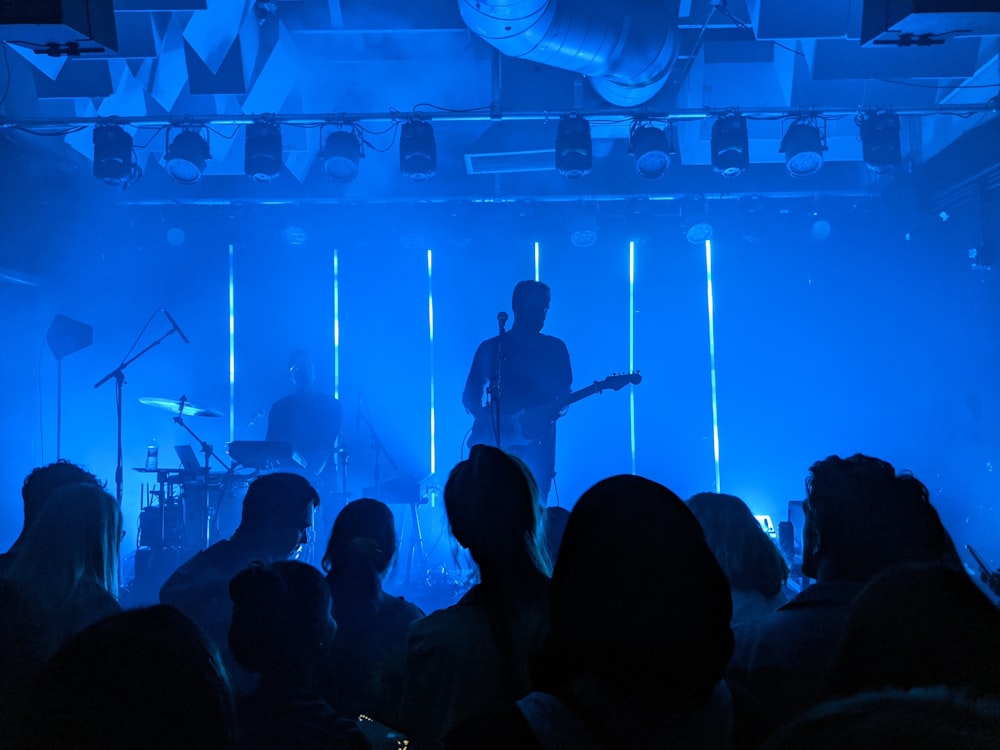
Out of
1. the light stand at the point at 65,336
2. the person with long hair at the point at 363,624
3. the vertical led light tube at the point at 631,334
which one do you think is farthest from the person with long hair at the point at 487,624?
the vertical led light tube at the point at 631,334

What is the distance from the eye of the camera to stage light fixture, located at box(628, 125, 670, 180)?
7168mm

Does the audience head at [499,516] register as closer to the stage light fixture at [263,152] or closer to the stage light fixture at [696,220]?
the stage light fixture at [263,152]

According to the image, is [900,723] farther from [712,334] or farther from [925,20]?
[712,334]

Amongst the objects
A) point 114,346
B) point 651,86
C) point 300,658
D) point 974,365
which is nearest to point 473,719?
point 300,658

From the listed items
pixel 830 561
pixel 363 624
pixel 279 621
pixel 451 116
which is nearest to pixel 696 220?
pixel 451 116

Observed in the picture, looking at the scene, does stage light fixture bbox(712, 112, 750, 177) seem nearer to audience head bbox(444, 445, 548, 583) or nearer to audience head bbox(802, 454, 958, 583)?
audience head bbox(802, 454, 958, 583)

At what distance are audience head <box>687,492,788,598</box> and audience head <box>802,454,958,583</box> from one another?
471 millimetres

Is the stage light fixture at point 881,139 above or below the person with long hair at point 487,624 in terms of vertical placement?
above

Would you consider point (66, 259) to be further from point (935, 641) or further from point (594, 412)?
point (935, 641)

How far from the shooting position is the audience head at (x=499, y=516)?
183 cm

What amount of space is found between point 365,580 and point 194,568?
652mm

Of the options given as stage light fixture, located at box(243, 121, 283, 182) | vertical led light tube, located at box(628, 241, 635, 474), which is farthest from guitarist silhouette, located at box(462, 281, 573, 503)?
vertical led light tube, located at box(628, 241, 635, 474)

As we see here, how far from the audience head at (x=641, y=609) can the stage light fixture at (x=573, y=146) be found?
6383mm

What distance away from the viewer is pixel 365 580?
8.39 ft
